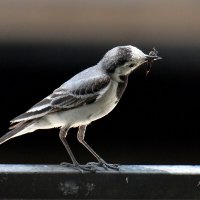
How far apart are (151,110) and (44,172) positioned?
12.2ft

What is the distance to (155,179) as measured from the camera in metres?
4.14

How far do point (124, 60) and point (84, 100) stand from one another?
27 cm

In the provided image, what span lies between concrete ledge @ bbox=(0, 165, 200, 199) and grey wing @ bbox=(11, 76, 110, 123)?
0.29 meters

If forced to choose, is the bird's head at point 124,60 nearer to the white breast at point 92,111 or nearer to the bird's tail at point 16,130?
the white breast at point 92,111

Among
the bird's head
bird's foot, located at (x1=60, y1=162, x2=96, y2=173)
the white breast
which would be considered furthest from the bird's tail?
the bird's head

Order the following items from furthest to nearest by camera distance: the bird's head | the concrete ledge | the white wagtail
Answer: the white wagtail < the bird's head < the concrete ledge

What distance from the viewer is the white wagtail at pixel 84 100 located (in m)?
4.32

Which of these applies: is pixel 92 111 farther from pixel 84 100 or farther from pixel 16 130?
pixel 16 130

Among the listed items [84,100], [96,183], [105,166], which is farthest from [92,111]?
[96,183]

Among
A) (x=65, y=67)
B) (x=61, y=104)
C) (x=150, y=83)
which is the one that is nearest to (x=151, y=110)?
(x=150, y=83)

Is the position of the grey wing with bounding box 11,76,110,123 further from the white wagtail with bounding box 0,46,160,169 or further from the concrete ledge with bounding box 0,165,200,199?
the concrete ledge with bounding box 0,165,200,199

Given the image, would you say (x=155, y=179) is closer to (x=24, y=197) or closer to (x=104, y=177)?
(x=104, y=177)

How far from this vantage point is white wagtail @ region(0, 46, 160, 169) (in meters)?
4.32

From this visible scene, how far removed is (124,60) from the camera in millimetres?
4234
